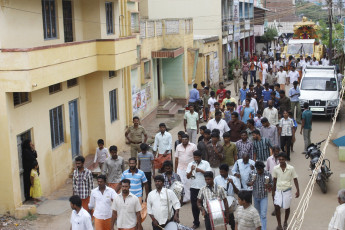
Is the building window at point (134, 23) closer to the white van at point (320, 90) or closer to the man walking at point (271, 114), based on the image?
the white van at point (320, 90)

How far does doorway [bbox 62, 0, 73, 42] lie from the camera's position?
1564 centimetres

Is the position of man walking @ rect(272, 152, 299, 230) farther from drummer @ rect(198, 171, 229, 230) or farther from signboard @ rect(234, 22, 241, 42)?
signboard @ rect(234, 22, 241, 42)

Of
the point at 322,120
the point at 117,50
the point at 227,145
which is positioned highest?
the point at 117,50

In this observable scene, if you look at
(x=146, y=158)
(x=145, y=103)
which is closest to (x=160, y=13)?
(x=145, y=103)

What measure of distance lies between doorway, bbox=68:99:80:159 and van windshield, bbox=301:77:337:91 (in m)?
10.4

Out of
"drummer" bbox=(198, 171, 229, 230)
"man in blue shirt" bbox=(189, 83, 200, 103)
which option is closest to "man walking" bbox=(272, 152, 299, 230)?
"drummer" bbox=(198, 171, 229, 230)

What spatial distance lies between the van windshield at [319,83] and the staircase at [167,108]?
18.6 ft

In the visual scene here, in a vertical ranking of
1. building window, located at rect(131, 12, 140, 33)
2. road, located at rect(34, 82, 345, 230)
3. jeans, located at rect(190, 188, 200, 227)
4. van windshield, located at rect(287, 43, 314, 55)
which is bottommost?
road, located at rect(34, 82, 345, 230)

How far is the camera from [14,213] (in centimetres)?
1198

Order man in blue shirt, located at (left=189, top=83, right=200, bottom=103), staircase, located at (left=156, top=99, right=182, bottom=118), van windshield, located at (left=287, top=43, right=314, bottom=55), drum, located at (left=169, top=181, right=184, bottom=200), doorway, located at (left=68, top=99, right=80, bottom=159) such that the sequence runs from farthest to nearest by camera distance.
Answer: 1. van windshield, located at (left=287, top=43, right=314, bottom=55)
2. staircase, located at (left=156, top=99, right=182, bottom=118)
3. man in blue shirt, located at (left=189, top=83, right=200, bottom=103)
4. doorway, located at (left=68, top=99, right=80, bottom=159)
5. drum, located at (left=169, top=181, right=184, bottom=200)

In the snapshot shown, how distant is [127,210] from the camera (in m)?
9.09

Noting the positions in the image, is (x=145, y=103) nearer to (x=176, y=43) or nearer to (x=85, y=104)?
(x=176, y=43)

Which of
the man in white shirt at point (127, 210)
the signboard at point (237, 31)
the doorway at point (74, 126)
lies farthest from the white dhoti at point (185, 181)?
the signboard at point (237, 31)

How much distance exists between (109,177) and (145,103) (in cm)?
1170
